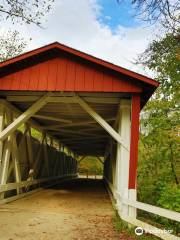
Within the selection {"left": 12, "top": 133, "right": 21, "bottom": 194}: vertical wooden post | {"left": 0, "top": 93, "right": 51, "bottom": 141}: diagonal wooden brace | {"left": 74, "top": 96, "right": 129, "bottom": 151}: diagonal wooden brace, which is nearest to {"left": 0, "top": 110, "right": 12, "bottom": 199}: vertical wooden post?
{"left": 12, "top": 133, "right": 21, "bottom": 194}: vertical wooden post

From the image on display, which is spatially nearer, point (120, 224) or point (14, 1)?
point (120, 224)

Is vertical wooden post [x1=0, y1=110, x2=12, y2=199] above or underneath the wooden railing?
above

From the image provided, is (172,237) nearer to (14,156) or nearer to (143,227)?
(143,227)

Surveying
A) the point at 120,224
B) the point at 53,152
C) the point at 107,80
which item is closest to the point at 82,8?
the point at 107,80

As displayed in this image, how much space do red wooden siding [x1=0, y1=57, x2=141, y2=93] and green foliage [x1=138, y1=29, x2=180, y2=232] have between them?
5074mm

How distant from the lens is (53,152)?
767 inches

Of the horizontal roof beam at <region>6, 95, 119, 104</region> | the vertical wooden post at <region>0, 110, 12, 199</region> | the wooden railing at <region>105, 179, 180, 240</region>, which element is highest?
the horizontal roof beam at <region>6, 95, 119, 104</region>

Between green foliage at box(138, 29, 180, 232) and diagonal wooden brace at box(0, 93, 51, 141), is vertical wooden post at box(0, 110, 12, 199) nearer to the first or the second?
diagonal wooden brace at box(0, 93, 51, 141)

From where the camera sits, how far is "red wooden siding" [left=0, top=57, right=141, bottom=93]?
31.2ft

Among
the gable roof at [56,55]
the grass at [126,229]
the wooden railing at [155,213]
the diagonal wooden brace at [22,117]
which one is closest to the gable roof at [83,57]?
the gable roof at [56,55]

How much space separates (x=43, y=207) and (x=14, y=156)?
2.17m

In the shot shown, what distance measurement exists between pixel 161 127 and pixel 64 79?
7355mm

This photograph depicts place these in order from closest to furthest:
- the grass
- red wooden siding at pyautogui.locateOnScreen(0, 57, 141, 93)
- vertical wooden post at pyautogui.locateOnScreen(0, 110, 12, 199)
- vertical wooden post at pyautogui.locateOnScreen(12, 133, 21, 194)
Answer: the grass → red wooden siding at pyautogui.locateOnScreen(0, 57, 141, 93) → vertical wooden post at pyautogui.locateOnScreen(0, 110, 12, 199) → vertical wooden post at pyautogui.locateOnScreen(12, 133, 21, 194)

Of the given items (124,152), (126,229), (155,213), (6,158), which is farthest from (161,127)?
(155,213)
